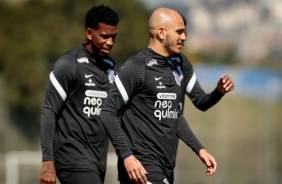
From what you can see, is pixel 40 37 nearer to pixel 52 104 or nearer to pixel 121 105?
pixel 52 104

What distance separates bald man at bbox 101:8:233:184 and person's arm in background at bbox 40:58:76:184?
783 mm

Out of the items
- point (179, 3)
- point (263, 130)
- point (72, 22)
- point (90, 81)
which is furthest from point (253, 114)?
point (179, 3)

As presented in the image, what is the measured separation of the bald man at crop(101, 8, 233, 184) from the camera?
823 cm

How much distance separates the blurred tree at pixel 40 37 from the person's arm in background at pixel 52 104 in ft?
70.7

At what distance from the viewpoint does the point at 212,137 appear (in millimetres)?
27312

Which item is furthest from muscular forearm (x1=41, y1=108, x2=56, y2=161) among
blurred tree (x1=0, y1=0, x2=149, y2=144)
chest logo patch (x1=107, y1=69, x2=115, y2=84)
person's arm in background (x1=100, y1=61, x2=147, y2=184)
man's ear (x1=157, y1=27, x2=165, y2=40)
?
blurred tree (x1=0, y1=0, x2=149, y2=144)

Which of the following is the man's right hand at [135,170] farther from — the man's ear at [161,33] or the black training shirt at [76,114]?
the black training shirt at [76,114]

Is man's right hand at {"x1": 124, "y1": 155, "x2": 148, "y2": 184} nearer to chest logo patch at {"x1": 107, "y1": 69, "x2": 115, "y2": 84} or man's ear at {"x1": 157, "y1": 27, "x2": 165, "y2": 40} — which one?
man's ear at {"x1": 157, "y1": 27, "x2": 165, "y2": 40}

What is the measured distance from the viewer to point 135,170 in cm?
788

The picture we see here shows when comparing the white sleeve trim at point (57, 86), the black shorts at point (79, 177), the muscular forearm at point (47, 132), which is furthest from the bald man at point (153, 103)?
Answer: the white sleeve trim at point (57, 86)

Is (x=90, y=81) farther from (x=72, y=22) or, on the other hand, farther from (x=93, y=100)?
(x=72, y=22)

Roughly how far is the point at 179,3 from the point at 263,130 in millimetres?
50734

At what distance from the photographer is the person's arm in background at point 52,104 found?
8875 mm

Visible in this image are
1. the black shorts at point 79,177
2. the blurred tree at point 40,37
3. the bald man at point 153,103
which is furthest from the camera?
the blurred tree at point 40,37
